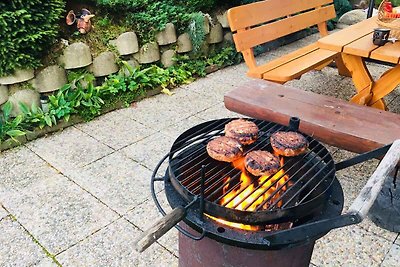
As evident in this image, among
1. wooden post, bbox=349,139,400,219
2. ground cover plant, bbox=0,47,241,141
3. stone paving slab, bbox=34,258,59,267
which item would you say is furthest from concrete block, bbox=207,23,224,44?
wooden post, bbox=349,139,400,219

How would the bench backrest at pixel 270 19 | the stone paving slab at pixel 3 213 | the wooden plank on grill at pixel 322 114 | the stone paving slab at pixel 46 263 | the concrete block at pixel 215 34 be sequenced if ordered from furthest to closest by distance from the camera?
the concrete block at pixel 215 34, the bench backrest at pixel 270 19, the stone paving slab at pixel 3 213, the wooden plank on grill at pixel 322 114, the stone paving slab at pixel 46 263

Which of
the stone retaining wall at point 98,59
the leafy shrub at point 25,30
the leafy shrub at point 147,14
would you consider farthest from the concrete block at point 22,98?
the leafy shrub at point 147,14

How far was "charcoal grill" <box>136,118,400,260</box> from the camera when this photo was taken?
4.09 ft

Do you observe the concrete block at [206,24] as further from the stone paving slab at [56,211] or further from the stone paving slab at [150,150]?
the stone paving slab at [56,211]

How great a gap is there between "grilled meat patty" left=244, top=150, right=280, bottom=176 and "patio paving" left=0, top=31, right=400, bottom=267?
1.00m

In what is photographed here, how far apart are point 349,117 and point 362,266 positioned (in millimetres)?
934

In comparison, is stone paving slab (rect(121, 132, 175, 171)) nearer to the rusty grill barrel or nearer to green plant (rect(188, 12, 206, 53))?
the rusty grill barrel

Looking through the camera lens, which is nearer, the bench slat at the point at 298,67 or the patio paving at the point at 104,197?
the patio paving at the point at 104,197

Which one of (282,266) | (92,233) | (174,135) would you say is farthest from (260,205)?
(174,135)

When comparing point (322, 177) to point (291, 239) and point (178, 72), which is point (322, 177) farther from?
point (178, 72)

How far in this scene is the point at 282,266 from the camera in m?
1.51

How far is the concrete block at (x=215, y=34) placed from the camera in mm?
5047

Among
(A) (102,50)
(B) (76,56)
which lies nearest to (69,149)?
(B) (76,56)

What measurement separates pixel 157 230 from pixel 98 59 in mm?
3168
